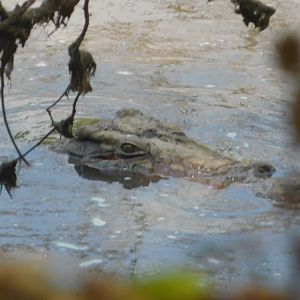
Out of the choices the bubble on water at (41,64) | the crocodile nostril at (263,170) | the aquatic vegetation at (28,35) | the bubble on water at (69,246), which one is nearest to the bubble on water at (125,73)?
the bubble on water at (41,64)

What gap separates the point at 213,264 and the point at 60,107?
121 inches

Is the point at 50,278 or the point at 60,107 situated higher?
the point at 50,278

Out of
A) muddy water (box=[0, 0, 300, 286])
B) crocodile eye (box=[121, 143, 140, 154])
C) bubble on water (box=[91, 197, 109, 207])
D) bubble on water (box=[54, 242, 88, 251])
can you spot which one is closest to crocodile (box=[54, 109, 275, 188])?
crocodile eye (box=[121, 143, 140, 154])

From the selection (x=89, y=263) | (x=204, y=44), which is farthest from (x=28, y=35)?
(x=204, y=44)

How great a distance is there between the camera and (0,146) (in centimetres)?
659

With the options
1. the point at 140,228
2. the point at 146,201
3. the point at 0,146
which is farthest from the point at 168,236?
the point at 0,146

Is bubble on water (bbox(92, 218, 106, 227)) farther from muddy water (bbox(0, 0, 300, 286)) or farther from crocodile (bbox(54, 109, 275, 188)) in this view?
crocodile (bbox(54, 109, 275, 188))

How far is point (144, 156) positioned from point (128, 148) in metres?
0.12

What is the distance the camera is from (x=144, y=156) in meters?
6.36

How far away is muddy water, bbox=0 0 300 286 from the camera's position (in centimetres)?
496

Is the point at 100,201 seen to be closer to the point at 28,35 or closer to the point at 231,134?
the point at 231,134

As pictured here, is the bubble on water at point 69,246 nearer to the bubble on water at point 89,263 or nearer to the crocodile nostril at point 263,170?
the bubble on water at point 89,263

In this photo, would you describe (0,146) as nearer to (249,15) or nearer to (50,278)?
(249,15)

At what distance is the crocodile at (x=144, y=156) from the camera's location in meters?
6.03
